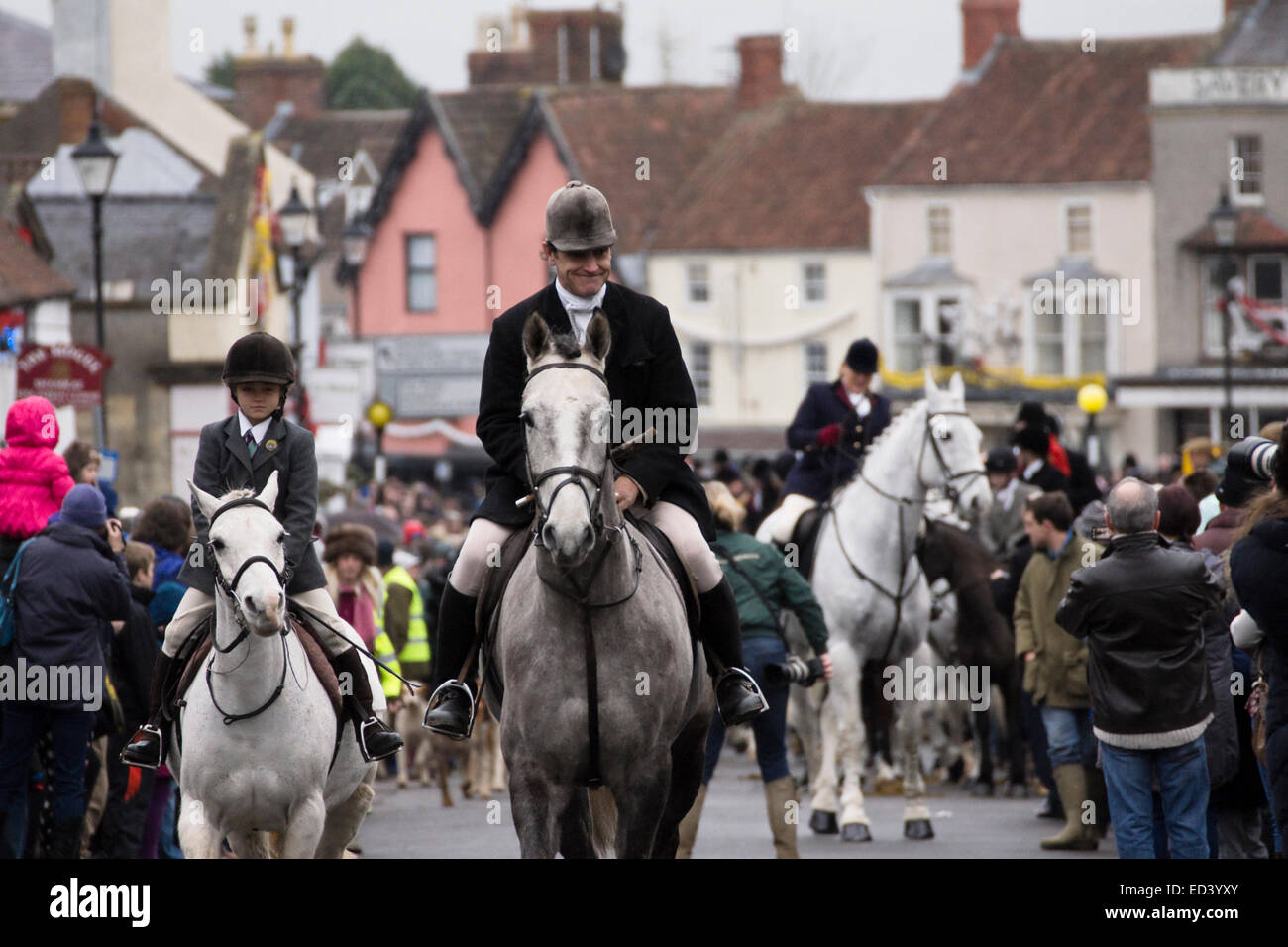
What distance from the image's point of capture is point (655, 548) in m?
8.54

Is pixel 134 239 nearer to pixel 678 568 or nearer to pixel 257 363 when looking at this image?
pixel 257 363

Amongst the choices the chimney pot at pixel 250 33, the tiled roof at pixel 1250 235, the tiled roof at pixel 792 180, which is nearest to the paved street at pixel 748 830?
the tiled roof at pixel 1250 235

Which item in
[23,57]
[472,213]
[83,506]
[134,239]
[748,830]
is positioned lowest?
[748,830]

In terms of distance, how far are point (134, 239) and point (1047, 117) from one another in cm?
2515

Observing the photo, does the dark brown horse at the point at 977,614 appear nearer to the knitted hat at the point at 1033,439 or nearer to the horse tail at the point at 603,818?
the knitted hat at the point at 1033,439

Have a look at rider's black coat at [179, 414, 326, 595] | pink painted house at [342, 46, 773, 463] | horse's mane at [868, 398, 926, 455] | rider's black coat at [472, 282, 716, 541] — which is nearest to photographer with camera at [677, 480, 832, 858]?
horse's mane at [868, 398, 926, 455]

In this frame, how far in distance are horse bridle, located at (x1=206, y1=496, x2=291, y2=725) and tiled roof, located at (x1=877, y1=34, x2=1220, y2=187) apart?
46186 millimetres

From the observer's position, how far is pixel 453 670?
8633 millimetres

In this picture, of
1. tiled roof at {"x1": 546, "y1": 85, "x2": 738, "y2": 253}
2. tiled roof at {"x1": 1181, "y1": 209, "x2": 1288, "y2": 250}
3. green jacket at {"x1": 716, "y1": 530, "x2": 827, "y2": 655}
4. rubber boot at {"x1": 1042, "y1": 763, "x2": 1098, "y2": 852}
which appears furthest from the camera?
tiled roof at {"x1": 546, "y1": 85, "x2": 738, "y2": 253}

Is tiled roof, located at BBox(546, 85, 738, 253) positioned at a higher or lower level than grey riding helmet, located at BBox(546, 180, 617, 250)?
higher

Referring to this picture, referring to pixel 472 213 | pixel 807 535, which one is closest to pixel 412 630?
pixel 807 535

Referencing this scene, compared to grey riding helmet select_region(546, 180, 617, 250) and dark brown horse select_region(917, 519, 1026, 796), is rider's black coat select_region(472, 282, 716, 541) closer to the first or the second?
grey riding helmet select_region(546, 180, 617, 250)

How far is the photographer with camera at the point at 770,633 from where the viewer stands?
1300 cm

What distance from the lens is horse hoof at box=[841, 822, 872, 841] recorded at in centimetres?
1445
